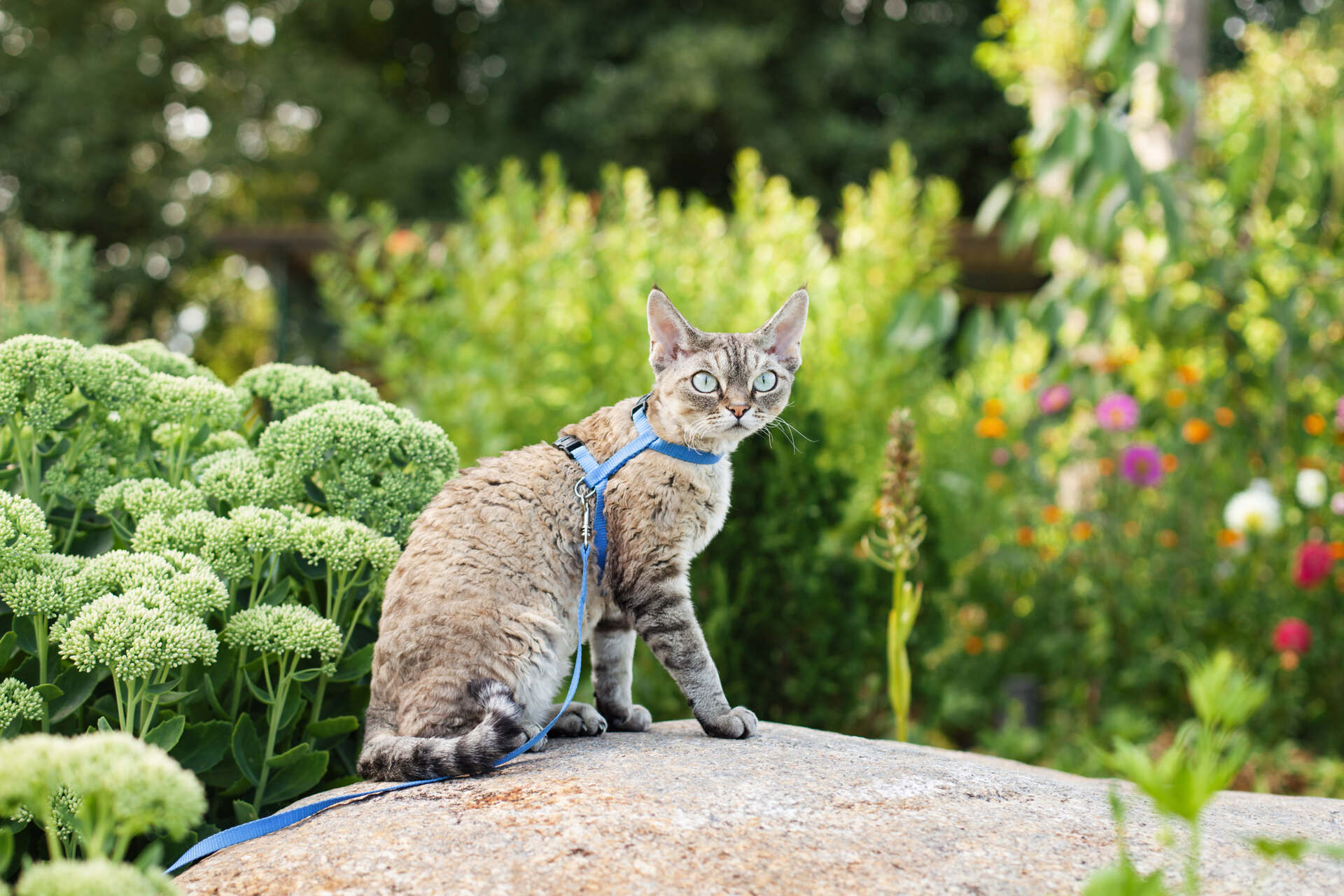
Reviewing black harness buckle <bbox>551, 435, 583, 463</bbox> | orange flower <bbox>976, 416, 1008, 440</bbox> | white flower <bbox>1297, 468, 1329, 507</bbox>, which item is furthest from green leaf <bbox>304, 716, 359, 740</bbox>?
white flower <bbox>1297, 468, 1329, 507</bbox>

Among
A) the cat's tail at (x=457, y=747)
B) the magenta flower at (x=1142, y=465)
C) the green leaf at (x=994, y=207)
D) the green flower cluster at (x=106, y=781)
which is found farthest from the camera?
the green leaf at (x=994, y=207)

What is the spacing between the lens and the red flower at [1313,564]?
4223 millimetres

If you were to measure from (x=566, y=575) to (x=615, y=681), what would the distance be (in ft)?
1.40

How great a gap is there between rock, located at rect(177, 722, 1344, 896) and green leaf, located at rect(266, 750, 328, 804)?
0.66 feet

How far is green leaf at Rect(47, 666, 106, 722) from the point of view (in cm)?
218

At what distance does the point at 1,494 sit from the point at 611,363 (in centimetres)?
326

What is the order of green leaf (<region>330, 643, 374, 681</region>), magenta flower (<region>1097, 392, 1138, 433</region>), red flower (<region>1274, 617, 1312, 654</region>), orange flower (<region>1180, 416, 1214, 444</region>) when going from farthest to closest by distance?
magenta flower (<region>1097, 392, 1138, 433</region>) < orange flower (<region>1180, 416, 1214, 444</region>) < red flower (<region>1274, 617, 1312, 654</region>) < green leaf (<region>330, 643, 374, 681</region>)

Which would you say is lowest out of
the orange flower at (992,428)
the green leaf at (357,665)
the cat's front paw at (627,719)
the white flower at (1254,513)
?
the cat's front paw at (627,719)

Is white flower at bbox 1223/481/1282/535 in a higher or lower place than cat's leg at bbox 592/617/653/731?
higher

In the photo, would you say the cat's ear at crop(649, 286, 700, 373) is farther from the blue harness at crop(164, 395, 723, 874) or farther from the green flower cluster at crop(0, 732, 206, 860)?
the green flower cluster at crop(0, 732, 206, 860)

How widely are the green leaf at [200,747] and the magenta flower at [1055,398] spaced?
159 inches

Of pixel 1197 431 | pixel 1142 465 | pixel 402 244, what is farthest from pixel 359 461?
pixel 1197 431

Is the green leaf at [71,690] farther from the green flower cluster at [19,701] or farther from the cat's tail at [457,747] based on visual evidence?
the cat's tail at [457,747]

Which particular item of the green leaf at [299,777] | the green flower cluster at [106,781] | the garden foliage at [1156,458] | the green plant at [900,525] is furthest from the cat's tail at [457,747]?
the garden foliage at [1156,458]
